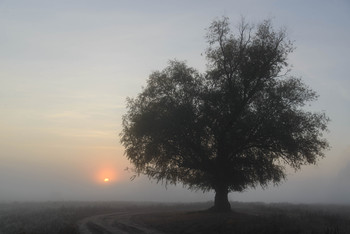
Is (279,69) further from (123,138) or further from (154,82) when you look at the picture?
(123,138)

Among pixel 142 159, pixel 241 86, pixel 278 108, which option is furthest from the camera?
pixel 142 159

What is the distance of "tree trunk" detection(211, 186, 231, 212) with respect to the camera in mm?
35888

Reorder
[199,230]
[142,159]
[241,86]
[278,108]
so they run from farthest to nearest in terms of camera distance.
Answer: [142,159] → [241,86] → [278,108] → [199,230]

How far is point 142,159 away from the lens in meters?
38.2

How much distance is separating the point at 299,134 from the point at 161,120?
43.7 feet

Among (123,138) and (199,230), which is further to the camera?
(123,138)

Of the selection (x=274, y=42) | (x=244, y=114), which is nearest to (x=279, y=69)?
(x=274, y=42)

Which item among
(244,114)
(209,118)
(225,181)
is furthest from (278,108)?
(225,181)

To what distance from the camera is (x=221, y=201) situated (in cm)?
3647

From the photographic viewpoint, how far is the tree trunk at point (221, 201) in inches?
1413

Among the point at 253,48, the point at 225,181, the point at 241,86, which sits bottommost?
the point at 225,181

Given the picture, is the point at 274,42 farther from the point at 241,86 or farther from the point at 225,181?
the point at 225,181

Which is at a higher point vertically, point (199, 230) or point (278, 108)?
point (278, 108)

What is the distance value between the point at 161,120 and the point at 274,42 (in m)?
13.8
